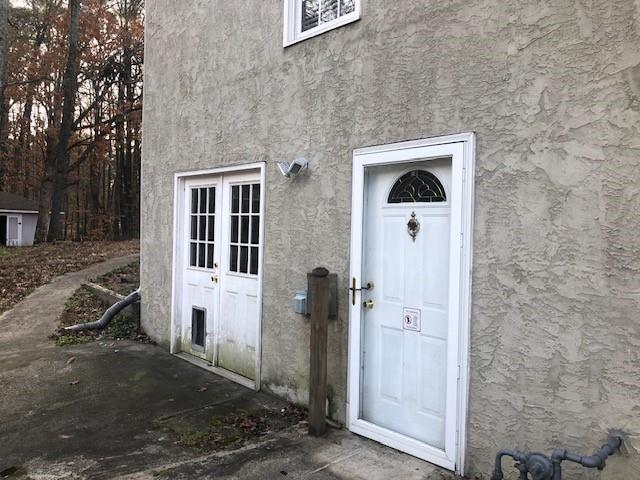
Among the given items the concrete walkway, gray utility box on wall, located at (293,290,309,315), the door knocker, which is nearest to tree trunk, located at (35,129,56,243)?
the concrete walkway

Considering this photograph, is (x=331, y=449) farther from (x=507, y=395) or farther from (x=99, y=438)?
(x=99, y=438)

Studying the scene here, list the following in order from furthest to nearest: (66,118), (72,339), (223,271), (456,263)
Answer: (66,118) → (72,339) → (223,271) → (456,263)

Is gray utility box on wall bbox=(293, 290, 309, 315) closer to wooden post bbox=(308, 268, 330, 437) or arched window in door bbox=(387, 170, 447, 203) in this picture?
wooden post bbox=(308, 268, 330, 437)

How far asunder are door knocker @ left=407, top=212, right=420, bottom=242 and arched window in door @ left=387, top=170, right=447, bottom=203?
0.14m

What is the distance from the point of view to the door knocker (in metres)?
3.82

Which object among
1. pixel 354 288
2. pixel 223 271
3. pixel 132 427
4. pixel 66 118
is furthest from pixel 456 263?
pixel 66 118

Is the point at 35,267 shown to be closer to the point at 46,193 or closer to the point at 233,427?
the point at 46,193

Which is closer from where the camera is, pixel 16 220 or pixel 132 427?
pixel 132 427

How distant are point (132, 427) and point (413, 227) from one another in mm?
3070

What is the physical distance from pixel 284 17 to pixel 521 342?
3.84m

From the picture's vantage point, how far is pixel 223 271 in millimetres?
6051

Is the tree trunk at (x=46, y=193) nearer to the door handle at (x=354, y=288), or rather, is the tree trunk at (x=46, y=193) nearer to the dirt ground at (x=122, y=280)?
the dirt ground at (x=122, y=280)

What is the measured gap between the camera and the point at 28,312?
903cm

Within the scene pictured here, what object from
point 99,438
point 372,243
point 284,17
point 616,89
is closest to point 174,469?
point 99,438
